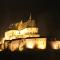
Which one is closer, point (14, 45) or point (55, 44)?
point (14, 45)

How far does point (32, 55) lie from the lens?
24.9 meters

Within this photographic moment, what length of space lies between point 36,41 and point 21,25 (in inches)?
233

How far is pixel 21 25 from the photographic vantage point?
105 feet

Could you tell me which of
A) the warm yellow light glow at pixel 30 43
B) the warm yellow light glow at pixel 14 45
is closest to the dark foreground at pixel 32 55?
the warm yellow light glow at pixel 30 43

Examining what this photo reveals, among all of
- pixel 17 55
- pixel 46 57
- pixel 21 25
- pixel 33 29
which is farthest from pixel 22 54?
pixel 21 25

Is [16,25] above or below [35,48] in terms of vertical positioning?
above

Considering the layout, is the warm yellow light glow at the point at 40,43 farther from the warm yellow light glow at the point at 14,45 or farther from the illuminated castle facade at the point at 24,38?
the warm yellow light glow at the point at 14,45

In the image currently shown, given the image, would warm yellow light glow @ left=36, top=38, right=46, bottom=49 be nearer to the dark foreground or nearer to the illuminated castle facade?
the illuminated castle facade

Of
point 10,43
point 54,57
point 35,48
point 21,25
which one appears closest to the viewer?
point 54,57

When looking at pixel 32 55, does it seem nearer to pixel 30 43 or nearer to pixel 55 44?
pixel 30 43

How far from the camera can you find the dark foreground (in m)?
24.4

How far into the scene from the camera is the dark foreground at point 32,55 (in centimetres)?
2441

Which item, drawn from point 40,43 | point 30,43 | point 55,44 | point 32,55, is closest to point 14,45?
point 30,43

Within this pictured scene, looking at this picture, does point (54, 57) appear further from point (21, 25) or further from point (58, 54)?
point (21, 25)
